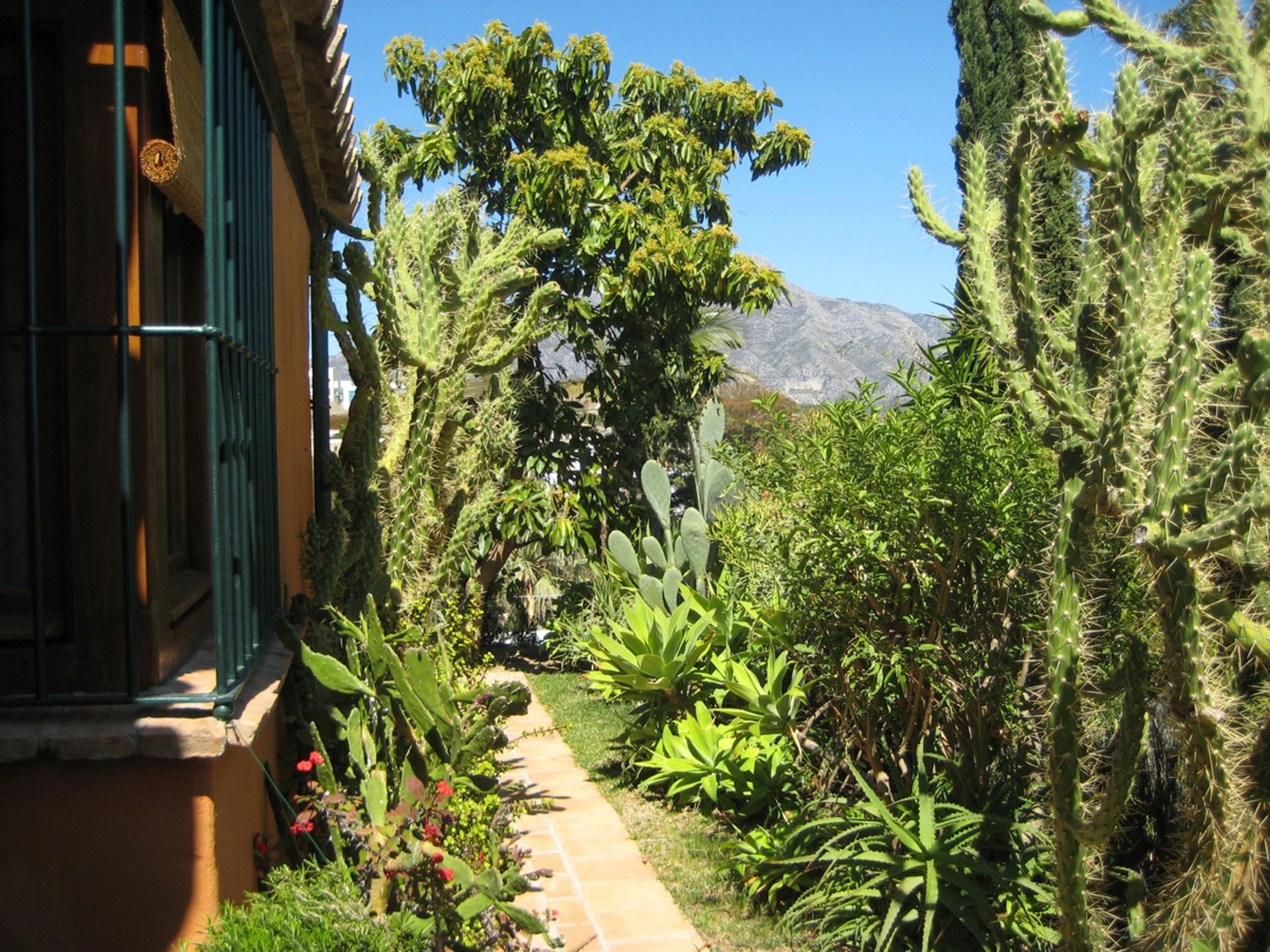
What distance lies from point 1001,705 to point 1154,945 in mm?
1182

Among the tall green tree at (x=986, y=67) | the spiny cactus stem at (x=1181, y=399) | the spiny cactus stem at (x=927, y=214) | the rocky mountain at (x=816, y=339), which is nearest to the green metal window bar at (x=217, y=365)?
the spiny cactus stem at (x=1181, y=399)

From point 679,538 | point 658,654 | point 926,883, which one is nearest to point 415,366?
point 658,654

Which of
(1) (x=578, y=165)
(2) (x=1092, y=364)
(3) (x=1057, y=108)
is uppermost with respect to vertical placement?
(1) (x=578, y=165)

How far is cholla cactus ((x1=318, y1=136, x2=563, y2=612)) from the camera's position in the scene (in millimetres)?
6246

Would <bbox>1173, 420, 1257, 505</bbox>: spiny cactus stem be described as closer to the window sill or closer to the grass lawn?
the window sill

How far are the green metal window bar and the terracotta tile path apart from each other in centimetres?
202

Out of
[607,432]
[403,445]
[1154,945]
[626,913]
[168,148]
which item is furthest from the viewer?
[607,432]

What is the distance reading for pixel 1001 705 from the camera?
447cm

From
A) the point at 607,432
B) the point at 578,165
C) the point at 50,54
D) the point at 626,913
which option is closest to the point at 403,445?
Result: the point at 626,913

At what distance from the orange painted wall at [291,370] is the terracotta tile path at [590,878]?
1.58 metres

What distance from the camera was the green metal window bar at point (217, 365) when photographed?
2.78 m

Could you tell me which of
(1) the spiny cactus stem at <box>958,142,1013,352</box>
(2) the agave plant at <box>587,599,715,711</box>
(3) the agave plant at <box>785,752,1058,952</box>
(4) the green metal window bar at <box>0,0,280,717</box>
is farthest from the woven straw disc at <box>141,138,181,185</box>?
(2) the agave plant at <box>587,599,715,711</box>

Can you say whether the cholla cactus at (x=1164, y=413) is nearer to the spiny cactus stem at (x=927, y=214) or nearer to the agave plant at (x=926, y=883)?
the agave plant at (x=926, y=883)

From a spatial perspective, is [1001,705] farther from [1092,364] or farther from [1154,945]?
[1092,364]
